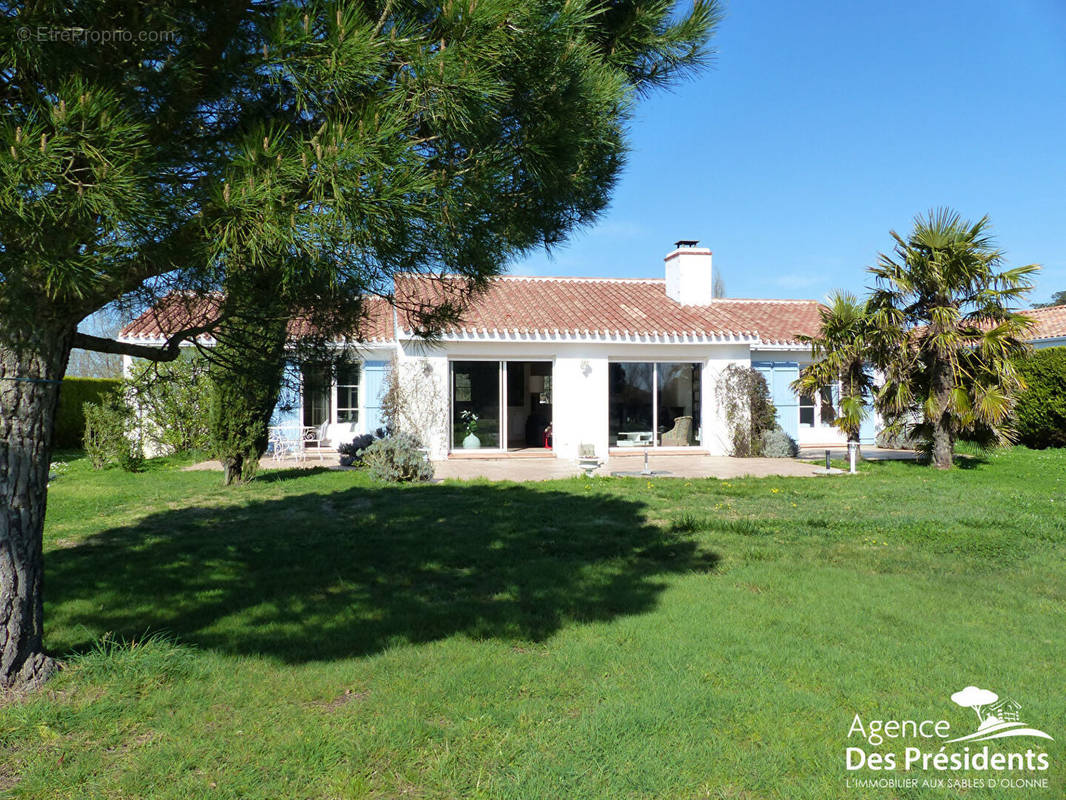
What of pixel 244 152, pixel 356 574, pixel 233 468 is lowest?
Answer: pixel 356 574

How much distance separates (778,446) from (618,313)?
18.9 feet

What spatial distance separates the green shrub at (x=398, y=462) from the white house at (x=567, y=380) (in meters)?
4.20

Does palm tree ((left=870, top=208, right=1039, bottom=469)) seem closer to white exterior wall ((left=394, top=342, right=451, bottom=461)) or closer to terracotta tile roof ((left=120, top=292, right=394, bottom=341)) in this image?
white exterior wall ((left=394, top=342, right=451, bottom=461))

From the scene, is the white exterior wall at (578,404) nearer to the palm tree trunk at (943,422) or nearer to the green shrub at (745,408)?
the green shrub at (745,408)

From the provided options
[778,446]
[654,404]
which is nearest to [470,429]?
[654,404]

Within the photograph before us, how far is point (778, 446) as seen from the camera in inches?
758

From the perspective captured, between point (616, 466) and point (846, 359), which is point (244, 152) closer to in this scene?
point (616, 466)

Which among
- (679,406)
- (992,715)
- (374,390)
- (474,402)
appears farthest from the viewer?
(679,406)

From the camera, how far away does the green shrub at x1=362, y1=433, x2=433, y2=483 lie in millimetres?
13711

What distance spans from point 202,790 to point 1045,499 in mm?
12594

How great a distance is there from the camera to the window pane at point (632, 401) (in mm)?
20125

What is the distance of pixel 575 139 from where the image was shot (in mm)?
4242

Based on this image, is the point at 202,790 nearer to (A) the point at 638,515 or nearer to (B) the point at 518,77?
(B) the point at 518,77

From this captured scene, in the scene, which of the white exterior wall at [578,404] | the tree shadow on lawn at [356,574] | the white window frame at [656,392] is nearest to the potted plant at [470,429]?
the white exterior wall at [578,404]
